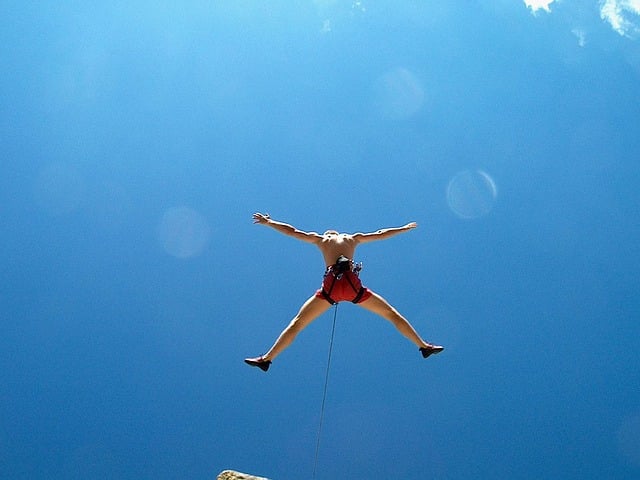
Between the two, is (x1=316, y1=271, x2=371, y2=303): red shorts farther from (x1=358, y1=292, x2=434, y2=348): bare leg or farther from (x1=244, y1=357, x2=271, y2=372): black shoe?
(x1=244, y1=357, x2=271, y2=372): black shoe

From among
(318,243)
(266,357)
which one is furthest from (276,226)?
(266,357)

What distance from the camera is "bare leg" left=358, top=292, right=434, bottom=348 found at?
723 centimetres

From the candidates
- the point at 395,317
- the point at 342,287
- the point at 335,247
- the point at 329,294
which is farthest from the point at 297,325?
the point at 395,317

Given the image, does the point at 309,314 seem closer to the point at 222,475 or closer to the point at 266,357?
the point at 266,357

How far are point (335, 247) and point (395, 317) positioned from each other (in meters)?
1.63

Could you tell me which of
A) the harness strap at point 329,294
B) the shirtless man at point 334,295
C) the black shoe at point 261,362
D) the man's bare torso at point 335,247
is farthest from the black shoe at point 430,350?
the black shoe at point 261,362

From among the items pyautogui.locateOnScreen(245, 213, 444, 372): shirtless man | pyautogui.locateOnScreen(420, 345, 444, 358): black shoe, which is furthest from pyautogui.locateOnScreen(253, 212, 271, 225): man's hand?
pyautogui.locateOnScreen(420, 345, 444, 358): black shoe

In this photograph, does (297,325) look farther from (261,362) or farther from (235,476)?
(235,476)

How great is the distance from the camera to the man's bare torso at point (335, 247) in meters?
7.59

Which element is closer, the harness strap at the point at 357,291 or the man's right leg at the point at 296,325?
the man's right leg at the point at 296,325

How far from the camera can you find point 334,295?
23.4 ft

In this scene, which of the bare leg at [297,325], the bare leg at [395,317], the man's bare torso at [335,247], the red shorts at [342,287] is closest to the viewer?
the bare leg at [297,325]

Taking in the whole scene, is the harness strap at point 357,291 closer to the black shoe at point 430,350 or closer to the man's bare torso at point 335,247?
the man's bare torso at point 335,247

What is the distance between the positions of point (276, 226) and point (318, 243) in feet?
2.77
